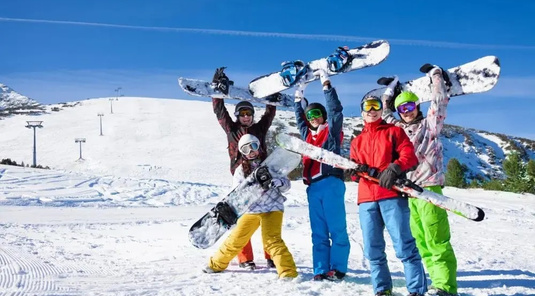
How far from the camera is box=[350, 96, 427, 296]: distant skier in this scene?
3928 mm

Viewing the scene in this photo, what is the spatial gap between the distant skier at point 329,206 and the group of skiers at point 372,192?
1 cm

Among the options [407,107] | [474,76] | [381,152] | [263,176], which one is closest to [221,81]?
[263,176]

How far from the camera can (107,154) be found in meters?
41.2

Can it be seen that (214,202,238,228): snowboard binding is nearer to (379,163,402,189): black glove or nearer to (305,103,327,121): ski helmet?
(305,103,327,121): ski helmet

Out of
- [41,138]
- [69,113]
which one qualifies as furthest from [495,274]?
[69,113]

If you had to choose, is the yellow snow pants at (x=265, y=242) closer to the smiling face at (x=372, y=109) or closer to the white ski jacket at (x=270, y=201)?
the white ski jacket at (x=270, y=201)

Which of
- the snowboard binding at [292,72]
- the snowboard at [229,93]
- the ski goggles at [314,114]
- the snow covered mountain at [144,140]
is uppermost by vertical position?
the snow covered mountain at [144,140]

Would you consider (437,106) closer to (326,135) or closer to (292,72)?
(326,135)

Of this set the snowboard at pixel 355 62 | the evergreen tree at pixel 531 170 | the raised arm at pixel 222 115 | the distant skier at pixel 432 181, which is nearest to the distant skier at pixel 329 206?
the distant skier at pixel 432 181

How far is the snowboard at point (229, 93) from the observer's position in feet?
20.9

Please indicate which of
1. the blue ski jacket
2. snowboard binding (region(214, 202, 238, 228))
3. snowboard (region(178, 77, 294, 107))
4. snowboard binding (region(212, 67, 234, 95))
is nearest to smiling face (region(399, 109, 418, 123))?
the blue ski jacket

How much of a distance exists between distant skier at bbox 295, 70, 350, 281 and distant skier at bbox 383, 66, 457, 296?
2.17 ft

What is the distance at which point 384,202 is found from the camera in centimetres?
402

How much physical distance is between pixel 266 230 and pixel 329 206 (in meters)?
0.70
